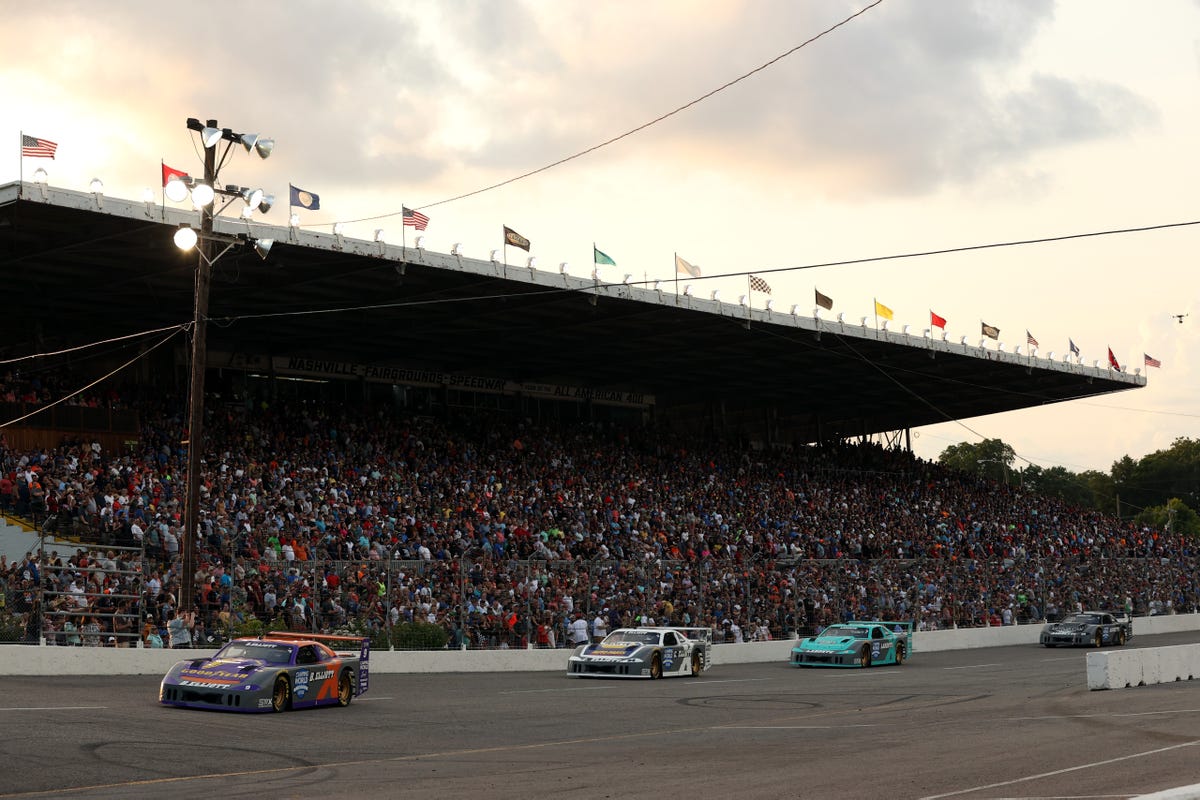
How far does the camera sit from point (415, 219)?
35.2 m

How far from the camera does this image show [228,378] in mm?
46812

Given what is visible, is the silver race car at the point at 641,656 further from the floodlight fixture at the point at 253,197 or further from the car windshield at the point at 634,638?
the floodlight fixture at the point at 253,197

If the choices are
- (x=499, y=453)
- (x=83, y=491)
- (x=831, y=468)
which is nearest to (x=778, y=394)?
(x=831, y=468)

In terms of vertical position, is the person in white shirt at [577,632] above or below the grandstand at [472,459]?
below

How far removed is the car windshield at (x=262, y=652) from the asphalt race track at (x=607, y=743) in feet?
2.85

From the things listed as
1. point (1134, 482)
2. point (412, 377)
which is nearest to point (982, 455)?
point (1134, 482)

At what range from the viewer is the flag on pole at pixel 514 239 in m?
37.3

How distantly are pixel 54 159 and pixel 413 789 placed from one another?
21909 millimetres

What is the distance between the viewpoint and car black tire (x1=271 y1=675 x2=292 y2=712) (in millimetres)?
18594

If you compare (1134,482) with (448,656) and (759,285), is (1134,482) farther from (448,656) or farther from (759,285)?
(448,656)

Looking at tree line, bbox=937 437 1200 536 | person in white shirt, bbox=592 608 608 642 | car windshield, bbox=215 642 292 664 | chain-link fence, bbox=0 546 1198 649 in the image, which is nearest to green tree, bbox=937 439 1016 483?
tree line, bbox=937 437 1200 536

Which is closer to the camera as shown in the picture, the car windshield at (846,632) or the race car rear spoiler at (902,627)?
the car windshield at (846,632)

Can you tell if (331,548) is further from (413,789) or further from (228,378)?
(413,789)

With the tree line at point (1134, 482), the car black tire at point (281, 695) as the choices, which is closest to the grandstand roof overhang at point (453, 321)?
the car black tire at point (281, 695)
